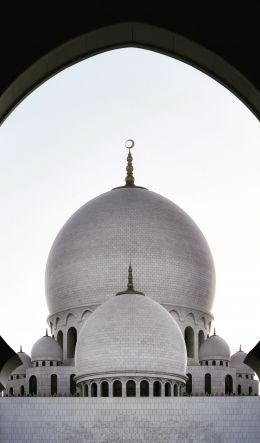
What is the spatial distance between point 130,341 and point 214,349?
830cm

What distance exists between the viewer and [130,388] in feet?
114

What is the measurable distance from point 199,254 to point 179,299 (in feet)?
8.94

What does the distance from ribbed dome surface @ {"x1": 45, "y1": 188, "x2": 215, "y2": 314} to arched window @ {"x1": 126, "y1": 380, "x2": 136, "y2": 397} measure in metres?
8.42

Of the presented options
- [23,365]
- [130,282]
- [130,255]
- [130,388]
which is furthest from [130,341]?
[23,365]

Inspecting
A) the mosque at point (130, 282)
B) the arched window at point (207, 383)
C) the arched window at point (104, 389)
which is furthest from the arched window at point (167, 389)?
the arched window at point (207, 383)

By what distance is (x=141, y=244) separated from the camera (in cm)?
4366

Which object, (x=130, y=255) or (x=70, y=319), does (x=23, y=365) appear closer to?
(x=70, y=319)

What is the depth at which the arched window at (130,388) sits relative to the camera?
34562mm

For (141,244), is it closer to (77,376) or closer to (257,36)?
(77,376)

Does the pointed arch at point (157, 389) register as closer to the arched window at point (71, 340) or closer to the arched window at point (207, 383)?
the arched window at point (207, 383)

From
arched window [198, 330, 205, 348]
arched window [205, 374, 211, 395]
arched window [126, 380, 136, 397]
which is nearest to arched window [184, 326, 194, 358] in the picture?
arched window [198, 330, 205, 348]

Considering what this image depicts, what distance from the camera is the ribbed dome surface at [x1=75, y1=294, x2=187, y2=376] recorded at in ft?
115

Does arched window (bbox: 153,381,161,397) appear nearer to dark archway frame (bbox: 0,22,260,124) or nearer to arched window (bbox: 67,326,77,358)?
arched window (bbox: 67,326,77,358)

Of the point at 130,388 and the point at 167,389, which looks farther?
the point at 167,389
